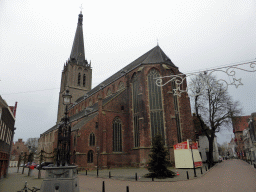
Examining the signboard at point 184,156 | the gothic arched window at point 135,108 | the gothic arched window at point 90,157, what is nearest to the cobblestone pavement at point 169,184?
the signboard at point 184,156

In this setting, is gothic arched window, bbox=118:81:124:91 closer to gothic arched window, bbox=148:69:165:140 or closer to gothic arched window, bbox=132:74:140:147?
gothic arched window, bbox=132:74:140:147

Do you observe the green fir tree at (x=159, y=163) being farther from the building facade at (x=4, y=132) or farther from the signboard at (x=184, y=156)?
the building facade at (x=4, y=132)

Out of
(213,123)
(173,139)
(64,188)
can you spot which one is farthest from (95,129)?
(64,188)

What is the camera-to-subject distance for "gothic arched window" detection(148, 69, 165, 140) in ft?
85.4

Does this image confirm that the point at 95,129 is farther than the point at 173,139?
Yes

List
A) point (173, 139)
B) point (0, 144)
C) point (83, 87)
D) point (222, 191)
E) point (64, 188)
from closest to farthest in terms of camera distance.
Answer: point (64, 188), point (222, 191), point (0, 144), point (173, 139), point (83, 87)

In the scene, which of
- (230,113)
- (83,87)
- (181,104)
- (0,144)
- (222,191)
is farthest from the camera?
(83,87)

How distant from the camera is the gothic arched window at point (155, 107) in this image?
26.0 m

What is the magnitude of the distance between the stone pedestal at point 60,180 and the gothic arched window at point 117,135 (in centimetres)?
1998

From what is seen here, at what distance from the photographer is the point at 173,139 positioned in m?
24.9

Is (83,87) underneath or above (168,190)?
above

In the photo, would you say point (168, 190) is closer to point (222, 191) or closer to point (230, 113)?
point (222, 191)

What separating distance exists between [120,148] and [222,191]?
20.0 metres

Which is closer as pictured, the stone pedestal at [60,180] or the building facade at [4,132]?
the stone pedestal at [60,180]
